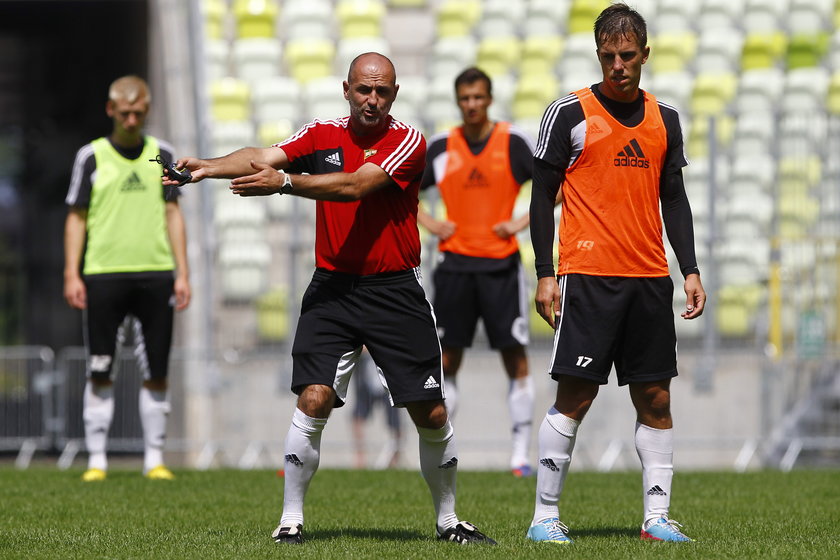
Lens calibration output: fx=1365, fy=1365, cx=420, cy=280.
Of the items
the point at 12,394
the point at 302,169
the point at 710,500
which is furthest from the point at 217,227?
the point at 302,169

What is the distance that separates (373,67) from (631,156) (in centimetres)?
120

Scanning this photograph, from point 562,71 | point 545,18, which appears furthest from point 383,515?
point 545,18

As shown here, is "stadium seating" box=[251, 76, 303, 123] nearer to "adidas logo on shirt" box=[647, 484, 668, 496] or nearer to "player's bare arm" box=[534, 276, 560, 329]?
"player's bare arm" box=[534, 276, 560, 329]

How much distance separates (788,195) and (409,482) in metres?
6.34

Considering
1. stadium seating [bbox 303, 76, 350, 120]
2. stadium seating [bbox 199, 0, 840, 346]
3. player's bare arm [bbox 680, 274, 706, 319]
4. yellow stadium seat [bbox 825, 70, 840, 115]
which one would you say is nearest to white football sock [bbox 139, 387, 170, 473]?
player's bare arm [bbox 680, 274, 706, 319]

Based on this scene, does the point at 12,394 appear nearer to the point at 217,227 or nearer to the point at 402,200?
the point at 217,227

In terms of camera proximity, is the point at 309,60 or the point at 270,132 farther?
the point at 309,60

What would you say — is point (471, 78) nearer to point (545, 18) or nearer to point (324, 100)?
point (324, 100)

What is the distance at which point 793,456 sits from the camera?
1249cm

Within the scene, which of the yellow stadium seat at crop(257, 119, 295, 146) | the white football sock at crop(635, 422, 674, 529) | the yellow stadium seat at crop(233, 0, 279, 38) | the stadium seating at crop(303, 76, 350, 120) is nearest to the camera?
the white football sock at crop(635, 422, 674, 529)

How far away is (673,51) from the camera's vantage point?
16.4m

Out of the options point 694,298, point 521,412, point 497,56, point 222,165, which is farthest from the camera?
point 497,56

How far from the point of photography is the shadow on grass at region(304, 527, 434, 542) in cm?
618

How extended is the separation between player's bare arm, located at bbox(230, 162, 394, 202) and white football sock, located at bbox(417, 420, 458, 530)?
1142 millimetres
